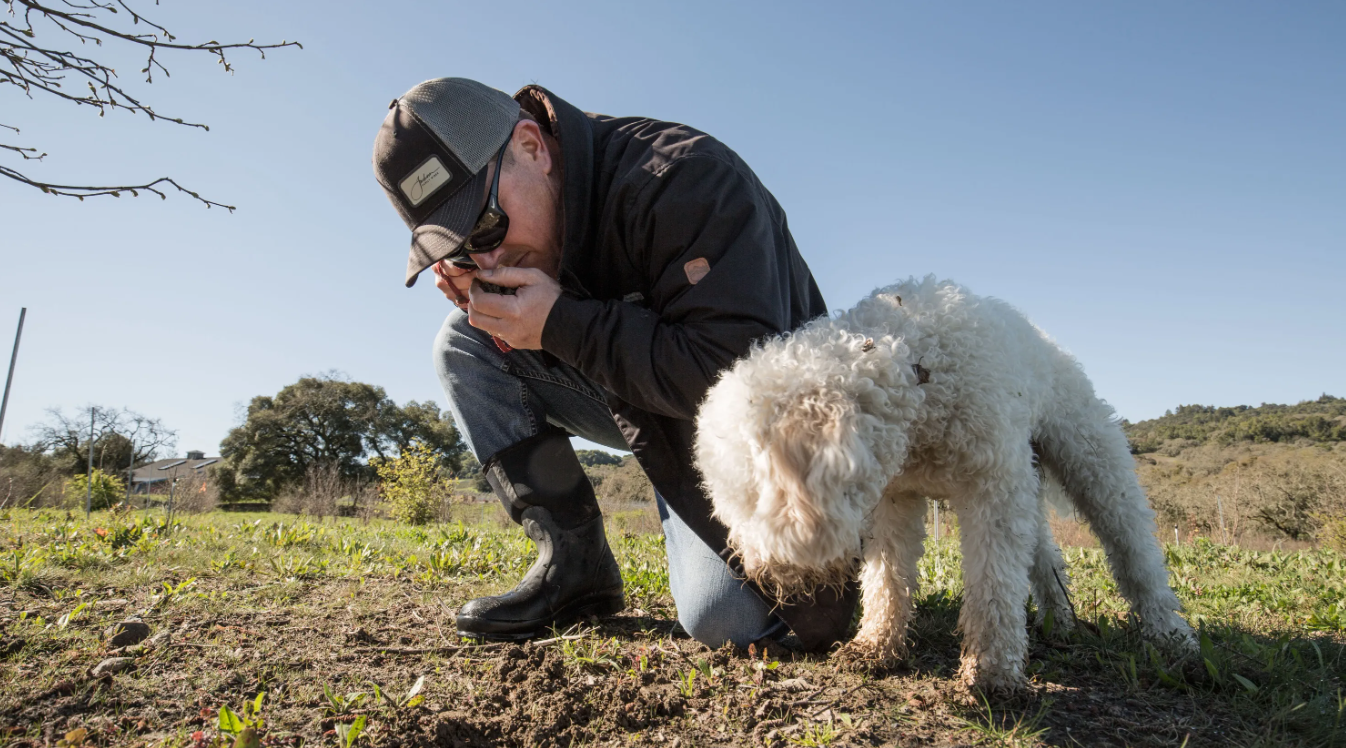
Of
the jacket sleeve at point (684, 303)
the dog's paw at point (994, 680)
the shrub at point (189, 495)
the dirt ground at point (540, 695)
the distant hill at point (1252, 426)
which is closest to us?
the dirt ground at point (540, 695)

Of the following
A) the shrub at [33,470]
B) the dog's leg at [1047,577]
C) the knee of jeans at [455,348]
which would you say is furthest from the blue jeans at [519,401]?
the shrub at [33,470]

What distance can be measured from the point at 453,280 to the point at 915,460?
177 centimetres

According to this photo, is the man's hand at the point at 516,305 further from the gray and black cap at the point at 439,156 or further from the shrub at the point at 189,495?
the shrub at the point at 189,495

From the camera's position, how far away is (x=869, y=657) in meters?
2.19

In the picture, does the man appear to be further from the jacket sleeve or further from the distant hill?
the distant hill

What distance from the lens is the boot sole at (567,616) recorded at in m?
2.50

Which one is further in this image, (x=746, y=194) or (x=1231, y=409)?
(x=1231, y=409)

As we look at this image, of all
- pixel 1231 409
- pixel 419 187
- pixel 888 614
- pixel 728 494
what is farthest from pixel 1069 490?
pixel 1231 409

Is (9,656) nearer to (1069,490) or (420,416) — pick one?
(1069,490)

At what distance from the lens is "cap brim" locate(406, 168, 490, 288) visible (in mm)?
2279

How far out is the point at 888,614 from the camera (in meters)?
2.27

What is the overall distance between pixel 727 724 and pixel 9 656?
7.41 feet

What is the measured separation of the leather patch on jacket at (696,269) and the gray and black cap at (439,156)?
767 mm

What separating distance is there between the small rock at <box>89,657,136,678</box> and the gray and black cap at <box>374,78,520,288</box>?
147 cm
